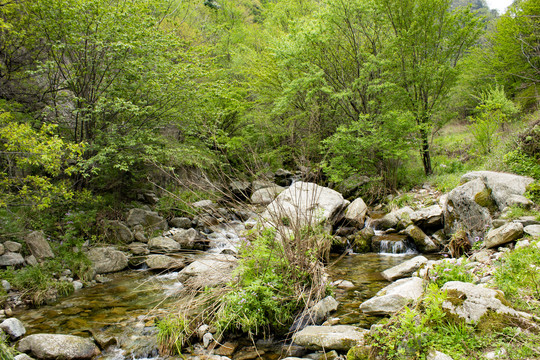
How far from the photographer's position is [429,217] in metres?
8.52

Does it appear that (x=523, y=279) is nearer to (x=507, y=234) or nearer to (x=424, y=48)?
(x=507, y=234)

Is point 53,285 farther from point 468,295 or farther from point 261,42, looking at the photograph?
point 261,42

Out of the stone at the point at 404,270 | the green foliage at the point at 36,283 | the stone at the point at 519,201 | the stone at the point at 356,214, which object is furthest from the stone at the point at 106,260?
the stone at the point at 519,201

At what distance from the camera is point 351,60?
1330cm

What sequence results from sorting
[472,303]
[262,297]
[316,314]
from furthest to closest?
[316,314] < [262,297] < [472,303]

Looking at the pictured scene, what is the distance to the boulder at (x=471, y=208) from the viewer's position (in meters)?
6.75

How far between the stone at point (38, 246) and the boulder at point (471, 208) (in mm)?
9842

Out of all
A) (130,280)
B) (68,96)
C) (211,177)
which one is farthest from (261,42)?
(130,280)

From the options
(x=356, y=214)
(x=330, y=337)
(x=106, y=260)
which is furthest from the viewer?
(x=356, y=214)

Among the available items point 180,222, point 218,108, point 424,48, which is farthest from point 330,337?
point 424,48

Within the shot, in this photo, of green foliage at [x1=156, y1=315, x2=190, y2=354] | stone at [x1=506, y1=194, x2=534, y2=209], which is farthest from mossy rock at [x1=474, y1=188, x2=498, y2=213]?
green foliage at [x1=156, y1=315, x2=190, y2=354]

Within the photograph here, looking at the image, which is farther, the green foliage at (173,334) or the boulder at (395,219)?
the boulder at (395,219)

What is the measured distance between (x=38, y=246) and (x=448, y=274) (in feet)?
28.0

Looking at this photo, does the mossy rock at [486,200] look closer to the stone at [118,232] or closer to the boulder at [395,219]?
the boulder at [395,219]
